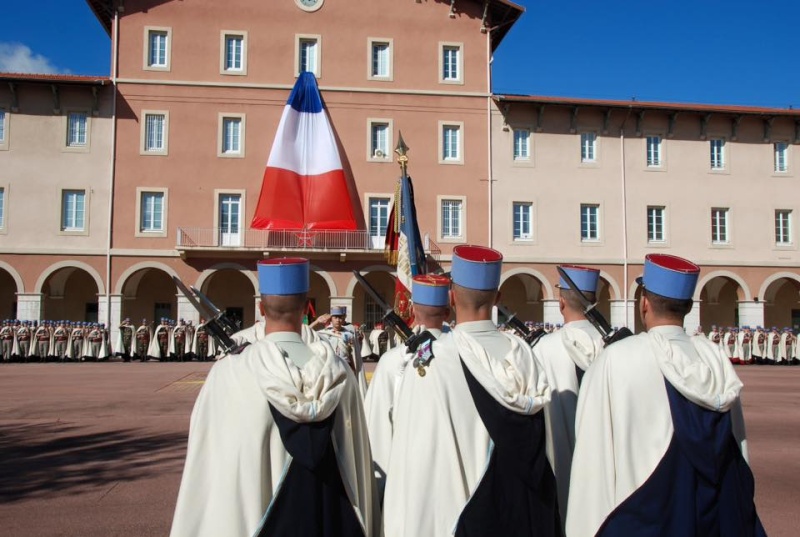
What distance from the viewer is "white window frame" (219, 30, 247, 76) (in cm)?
2919

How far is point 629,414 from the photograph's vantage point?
304 cm

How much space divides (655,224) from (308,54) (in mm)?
16876

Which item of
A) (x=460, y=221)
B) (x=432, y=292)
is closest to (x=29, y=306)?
(x=460, y=221)

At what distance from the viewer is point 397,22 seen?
99.3ft

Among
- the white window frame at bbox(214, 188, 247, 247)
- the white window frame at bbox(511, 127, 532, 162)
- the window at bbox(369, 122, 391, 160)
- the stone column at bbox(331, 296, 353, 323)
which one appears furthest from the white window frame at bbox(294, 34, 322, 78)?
Result: the stone column at bbox(331, 296, 353, 323)

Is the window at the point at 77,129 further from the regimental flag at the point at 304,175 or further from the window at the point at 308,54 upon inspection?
the window at the point at 308,54

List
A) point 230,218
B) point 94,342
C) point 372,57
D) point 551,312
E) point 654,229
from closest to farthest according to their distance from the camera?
1. point 94,342
2. point 230,218
3. point 551,312
4. point 372,57
5. point 654,229

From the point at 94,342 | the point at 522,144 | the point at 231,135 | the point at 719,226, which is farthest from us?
the point at 719,226

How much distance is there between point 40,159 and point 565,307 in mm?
28046

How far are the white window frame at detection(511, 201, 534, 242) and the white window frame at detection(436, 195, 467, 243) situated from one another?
82.3 inches

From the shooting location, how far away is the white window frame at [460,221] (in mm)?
29594

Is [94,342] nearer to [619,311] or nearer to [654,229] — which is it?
[619,311]

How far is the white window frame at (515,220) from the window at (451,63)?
5897 millimetres

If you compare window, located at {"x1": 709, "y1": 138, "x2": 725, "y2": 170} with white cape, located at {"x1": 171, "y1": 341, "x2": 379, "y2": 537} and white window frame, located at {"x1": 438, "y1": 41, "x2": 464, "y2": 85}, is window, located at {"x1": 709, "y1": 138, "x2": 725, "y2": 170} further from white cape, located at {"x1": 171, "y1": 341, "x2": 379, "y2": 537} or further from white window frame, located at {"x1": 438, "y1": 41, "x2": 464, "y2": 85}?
white cape, located at {"x1": 171, "y1": 341, "x2": 379, "y2": 537}
